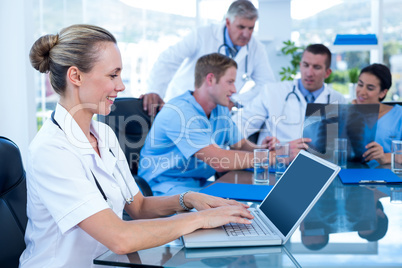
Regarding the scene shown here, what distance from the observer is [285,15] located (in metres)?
4.81

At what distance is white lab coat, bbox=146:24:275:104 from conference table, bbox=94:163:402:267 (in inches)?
76.8

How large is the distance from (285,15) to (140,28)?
5.18ft

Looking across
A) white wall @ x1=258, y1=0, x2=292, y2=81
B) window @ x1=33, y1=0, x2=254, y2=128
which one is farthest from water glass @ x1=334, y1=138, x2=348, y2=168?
white wall @ x1=258, y1=0, x2=292, y2=81

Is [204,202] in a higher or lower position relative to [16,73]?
lower

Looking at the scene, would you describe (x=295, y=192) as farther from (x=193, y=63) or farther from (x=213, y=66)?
(x=193, y=63)

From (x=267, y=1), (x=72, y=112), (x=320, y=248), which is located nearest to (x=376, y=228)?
(x=320, y=248)

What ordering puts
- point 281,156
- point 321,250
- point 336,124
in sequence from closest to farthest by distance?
point 321,250 < point 281,156 < point 336,124

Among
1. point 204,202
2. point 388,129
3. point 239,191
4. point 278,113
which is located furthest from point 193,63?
point 204,202

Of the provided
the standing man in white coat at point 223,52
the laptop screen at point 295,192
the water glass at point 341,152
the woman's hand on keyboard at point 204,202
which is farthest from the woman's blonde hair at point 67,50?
the standing man in white coat at point 223,52

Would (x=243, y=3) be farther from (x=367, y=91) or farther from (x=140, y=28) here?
(x=140, y=28)

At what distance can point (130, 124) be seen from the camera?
2.16 metres

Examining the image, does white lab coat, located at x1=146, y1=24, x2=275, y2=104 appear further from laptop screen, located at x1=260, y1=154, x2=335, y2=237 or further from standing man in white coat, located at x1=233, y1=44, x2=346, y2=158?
laptop screen, located at x1=260, y1=154, x2=335, y2=237

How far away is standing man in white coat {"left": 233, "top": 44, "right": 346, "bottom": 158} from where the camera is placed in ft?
9.31

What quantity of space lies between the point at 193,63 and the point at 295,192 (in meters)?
2.22
